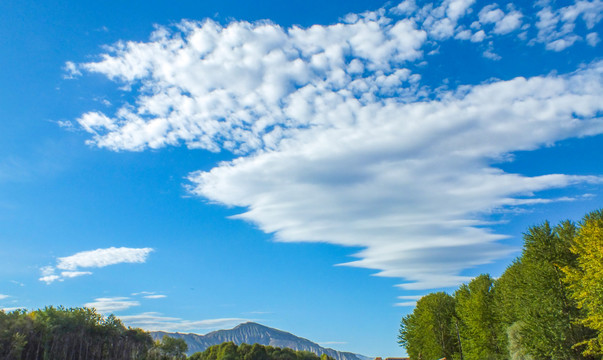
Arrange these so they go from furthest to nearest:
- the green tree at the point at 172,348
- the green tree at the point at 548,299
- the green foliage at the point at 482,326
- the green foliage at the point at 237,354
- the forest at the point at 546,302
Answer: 1. the green foliage at the point at 237,354
2. the green tree at the point at 172,348
3. the green foliage at the point at 482,326
4. the green tree at the point at 548,299
5. the forest at the point at 546,302

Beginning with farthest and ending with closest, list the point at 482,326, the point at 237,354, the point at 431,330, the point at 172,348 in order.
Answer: the point at 237,354
the point at 172,348
the point at 431,330
the point at 482,326

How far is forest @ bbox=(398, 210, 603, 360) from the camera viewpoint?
37938 millimetres

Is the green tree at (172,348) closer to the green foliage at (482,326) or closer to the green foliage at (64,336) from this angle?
the green foliage at (64,336)

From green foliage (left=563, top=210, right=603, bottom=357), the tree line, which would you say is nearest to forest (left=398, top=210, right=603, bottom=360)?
green foliage (left=563, top=210, right=603, bottom=357)

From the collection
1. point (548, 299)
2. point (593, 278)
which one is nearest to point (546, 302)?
point (548, 299)

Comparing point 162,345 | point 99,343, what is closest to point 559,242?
point 99,343

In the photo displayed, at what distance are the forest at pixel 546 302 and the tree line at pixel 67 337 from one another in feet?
261

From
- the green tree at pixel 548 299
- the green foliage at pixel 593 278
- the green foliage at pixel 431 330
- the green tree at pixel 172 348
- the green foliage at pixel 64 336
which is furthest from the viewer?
the green tree at pixel 172 348

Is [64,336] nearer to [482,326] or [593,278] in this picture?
[482,326]

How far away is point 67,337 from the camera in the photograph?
93.2m

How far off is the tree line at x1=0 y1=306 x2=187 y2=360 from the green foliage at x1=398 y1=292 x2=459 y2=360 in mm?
77049

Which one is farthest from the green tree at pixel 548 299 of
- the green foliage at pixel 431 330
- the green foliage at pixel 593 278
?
the green foliage at pixel 431 330

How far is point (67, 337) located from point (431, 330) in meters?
83.0

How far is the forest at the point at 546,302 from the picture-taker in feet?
124
